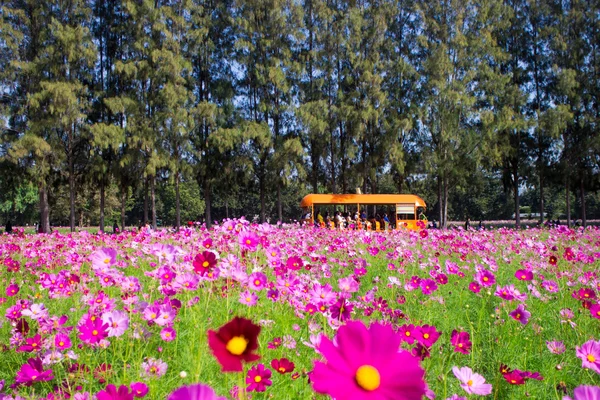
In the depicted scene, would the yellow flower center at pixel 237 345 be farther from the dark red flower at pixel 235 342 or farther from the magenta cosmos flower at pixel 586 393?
the magenta cosmos flower at pixel 586 393

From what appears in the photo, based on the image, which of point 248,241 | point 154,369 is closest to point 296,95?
point 248,241

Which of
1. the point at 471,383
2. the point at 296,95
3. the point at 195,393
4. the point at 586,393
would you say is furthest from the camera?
the point at 296,95

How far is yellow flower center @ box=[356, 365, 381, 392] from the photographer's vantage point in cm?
65

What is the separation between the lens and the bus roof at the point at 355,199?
20.8m

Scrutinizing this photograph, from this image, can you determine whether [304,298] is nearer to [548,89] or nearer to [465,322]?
[465,322]

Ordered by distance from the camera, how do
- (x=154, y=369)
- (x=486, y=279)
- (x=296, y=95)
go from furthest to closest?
1. (x=296, y=95)
2. (x=486, y=279)
3. (x=154, y=369)

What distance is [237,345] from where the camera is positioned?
78 centimetres

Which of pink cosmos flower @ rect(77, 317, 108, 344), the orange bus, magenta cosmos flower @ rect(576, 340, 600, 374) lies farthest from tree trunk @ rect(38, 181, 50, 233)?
magenta cosmos flower @ rect(576, 340, 600, 374)

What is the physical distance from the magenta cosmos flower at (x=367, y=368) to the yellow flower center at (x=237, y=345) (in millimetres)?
162

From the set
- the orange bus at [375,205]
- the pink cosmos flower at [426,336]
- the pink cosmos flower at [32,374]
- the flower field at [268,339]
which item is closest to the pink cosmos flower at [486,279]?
the flower field at [268,339]

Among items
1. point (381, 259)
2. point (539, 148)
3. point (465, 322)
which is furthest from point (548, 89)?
point (465, 322)

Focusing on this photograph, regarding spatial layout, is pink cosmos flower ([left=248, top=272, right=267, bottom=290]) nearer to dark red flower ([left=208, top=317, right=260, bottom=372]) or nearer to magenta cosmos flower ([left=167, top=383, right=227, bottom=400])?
dark red flower ([left=208, top=317, right=260, bottom=372])

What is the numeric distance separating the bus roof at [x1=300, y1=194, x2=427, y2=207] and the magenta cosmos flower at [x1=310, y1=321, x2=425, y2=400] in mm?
19978

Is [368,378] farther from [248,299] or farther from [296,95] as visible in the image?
[296,95]
